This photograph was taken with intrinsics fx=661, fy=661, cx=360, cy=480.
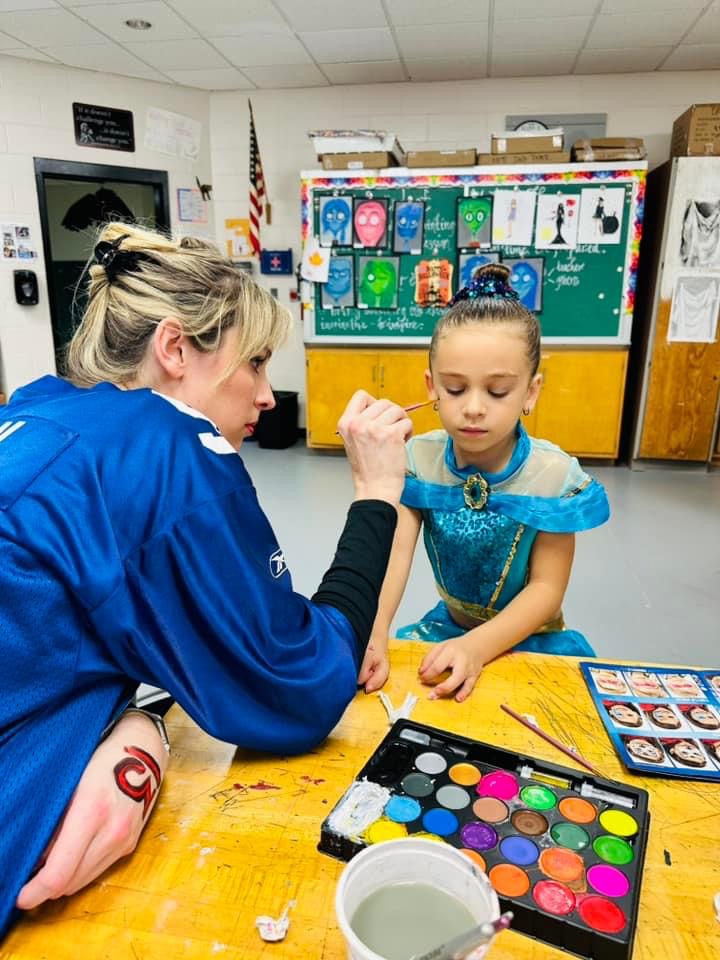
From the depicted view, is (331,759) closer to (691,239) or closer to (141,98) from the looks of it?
(691,239)

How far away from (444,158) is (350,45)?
870mm

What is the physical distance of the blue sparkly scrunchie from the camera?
49.8 inches

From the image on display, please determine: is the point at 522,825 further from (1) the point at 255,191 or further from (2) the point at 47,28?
(1) the point at 255,191

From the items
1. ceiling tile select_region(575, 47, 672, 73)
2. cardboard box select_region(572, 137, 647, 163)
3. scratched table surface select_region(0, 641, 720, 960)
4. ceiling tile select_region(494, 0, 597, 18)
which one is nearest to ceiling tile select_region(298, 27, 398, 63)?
ceiling tile select_region(494, 0, 597, 18)

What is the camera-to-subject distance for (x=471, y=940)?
1.22ft

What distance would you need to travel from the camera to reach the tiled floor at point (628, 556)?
2.44m

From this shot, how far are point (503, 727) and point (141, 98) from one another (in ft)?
16.9

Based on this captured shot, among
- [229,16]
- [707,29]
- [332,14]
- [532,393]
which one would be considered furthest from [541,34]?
[532,393]

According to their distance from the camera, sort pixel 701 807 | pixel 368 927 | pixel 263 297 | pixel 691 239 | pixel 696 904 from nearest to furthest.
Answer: pixel 368 927 < pixel 696 904 < pixel 701 807 < pixel 263 297 < pixel 691 239

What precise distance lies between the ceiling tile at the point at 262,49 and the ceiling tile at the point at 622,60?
1.80 metres

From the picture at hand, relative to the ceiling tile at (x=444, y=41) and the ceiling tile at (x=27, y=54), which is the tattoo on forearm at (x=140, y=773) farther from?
the ceiling tile at (x=27, y=54)

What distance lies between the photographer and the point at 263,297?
940 mm

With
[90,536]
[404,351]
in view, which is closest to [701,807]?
[90,536]

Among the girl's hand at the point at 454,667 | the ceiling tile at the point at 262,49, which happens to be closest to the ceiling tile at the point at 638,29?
the ceiling tile at the point at 262,49
